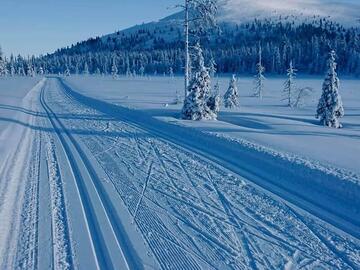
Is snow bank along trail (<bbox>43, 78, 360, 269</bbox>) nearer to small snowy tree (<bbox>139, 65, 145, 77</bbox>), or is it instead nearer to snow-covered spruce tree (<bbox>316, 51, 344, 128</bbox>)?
snow-covered spruce tree (<bbox>316, 51, 344, 128</bbox>)

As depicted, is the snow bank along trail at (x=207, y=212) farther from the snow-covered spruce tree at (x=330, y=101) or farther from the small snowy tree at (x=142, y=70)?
the small snowy tree at (x=142, y=70)

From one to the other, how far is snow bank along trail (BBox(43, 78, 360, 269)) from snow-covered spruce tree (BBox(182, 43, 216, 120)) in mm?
9044

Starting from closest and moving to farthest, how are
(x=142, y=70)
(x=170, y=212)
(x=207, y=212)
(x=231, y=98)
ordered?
(x=207, y=212)
(x=170, y=212)
(x=231, y=98)
(x=142, y=70)

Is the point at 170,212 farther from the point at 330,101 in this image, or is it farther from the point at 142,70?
the point at 142,70

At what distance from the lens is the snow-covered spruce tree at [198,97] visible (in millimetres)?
24031

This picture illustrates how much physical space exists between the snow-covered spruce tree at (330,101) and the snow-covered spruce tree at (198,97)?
545 inches

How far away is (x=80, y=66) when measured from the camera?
19812 centimetres

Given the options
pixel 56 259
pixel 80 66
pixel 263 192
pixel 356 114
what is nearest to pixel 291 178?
pixel 263 192

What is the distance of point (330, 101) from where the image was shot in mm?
34906

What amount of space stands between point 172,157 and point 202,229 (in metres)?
6.14

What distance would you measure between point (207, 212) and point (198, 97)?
640 inches

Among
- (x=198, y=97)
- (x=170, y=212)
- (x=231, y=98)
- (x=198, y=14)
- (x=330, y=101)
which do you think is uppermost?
(x=198, y=14)

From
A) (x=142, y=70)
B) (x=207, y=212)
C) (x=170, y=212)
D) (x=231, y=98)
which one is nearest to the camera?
(x=207, y=212)

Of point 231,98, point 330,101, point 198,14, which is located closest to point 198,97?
point 198,14
